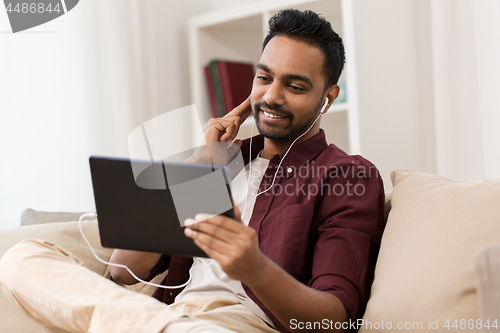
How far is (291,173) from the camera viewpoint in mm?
1165

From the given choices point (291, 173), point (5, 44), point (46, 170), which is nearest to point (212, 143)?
point (291, 173)

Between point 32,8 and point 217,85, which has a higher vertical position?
point 32,8

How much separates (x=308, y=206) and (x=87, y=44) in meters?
1.36

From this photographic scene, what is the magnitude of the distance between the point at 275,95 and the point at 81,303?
2.15 feet

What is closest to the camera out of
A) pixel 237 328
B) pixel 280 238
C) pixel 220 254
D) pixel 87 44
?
pixel 220 254

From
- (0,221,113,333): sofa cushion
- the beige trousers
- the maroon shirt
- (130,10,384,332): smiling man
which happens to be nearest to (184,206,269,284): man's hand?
(130,10,384,332): smiling man

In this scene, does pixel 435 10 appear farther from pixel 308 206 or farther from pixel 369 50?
pixel 308 206

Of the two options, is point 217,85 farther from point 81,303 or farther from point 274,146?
point 81,303

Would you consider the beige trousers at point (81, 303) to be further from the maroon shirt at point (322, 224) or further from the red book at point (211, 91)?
the red book at point (211, 91)

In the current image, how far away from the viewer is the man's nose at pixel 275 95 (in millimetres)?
1166

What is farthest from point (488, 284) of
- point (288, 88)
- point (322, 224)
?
point (288, 88)

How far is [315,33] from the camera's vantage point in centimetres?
119

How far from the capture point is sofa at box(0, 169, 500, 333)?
73cm

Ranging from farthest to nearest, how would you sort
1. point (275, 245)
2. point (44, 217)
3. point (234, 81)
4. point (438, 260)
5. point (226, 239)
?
point (234, 81) → point (44, 217) → point (275, 245) → point (438, 260) → point (226, 239)
